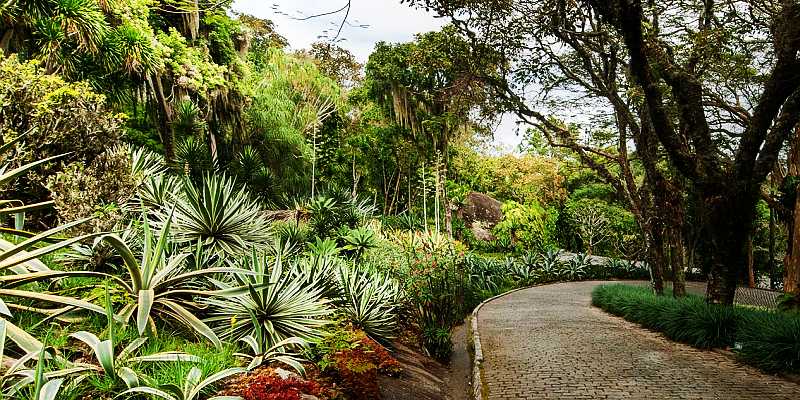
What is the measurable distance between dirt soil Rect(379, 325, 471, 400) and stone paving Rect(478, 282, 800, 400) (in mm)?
453

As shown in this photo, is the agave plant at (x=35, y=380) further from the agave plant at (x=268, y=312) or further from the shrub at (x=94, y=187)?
the shrub at (x=94, y=187)

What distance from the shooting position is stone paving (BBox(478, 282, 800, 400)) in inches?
214

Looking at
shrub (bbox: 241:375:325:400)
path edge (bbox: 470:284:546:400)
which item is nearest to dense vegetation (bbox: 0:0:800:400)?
shrub (bbox: 241:375:325:400)

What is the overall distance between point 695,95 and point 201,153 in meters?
13.2

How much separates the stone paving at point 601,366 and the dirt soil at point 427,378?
45cm

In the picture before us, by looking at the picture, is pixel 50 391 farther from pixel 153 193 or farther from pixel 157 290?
pixel 153 193

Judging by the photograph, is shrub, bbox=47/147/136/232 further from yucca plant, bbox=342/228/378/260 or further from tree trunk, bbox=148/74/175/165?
tree trunk, bbox=148/74/175/165

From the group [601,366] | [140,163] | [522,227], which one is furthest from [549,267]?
[140,163]

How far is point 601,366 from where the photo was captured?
651 cm

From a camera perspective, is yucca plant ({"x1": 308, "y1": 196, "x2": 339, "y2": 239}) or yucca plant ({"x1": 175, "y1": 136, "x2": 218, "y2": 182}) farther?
yucca plant ({"x1": 175, "y1": 136, "x2": 218, "y2": 182})

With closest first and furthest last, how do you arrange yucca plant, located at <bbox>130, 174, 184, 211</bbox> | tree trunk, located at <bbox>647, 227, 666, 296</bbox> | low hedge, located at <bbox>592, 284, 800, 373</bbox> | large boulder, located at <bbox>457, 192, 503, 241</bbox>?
low hedge, located at <bbox>592, 284, 800, 373</bbox>, yucca plant, located at <bbox>130, 174, 184, 211</bbox>, tree trunk, located at <bbox>647, 227, 666, 296</bbox>, large boulder, located at <bbox>457, 192, 503, 241</bbox>

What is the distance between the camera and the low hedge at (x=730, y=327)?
19.8 feet

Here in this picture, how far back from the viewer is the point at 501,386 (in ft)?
19.3

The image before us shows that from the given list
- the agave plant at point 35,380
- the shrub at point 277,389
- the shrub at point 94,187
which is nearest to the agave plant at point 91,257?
the shrub at point 94,187
